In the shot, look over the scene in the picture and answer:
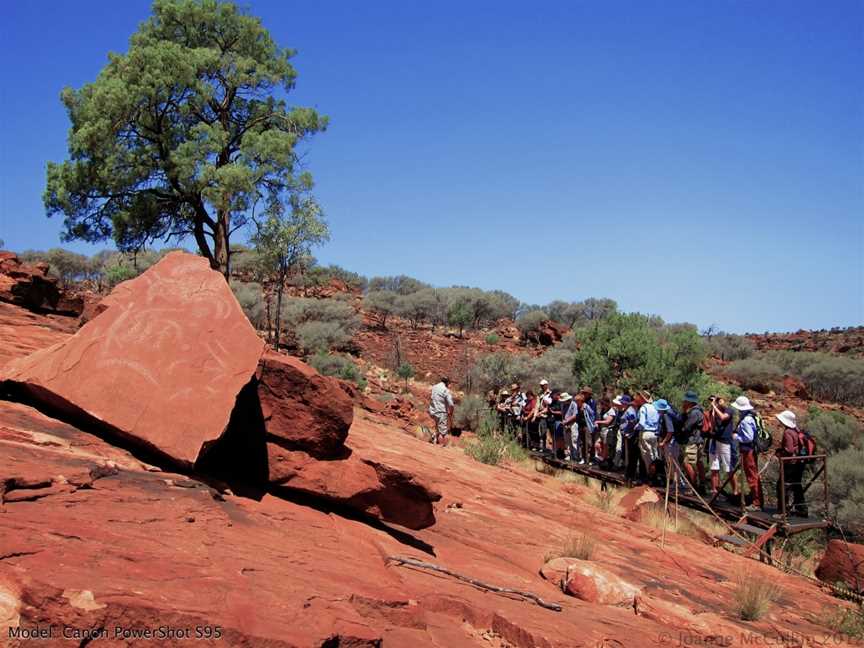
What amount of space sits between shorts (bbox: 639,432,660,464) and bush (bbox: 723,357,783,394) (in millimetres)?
27779

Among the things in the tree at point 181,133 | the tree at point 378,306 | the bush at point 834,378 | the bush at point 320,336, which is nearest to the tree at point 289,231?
the tree at point 181,133

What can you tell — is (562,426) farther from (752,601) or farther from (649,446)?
(752,601)

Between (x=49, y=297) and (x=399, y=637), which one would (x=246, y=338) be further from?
(x=49, y=297)

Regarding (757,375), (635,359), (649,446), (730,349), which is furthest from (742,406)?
(730,349)

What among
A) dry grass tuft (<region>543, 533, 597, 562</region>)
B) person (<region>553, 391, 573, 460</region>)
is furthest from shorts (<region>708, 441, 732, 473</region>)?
dry grass tuft (<region>543, 533, 597, 562</region>)

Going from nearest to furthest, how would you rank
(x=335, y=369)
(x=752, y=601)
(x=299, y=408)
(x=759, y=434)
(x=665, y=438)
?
1. (x=299, y=408)
2. (x=752, y=601)
3. (x=759, y=434)
4. (x=665, y=438)
5. (x=335, y=369)

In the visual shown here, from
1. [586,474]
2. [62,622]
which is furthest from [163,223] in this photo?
[62,622]

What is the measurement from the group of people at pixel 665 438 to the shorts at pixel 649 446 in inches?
0.4

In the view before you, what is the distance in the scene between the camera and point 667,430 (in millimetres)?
11562

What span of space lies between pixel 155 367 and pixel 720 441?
31.5 ft

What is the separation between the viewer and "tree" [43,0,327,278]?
695 inches

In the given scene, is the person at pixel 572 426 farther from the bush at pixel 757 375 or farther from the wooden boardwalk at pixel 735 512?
the bush at pixel 757 375

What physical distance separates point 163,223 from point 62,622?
19.0 metres

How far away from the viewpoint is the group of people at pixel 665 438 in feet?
35.0
